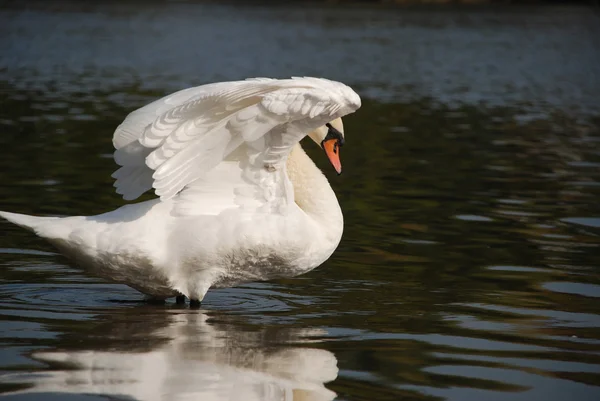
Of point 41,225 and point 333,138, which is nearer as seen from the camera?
point 41,225

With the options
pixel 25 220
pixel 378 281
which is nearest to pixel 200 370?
pixel 25 220

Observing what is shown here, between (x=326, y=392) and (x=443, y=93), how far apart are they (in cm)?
2356

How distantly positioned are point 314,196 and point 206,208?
79 centimetres

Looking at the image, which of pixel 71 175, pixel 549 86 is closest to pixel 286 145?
pixel 71 175

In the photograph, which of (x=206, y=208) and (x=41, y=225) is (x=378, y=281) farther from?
(x=41, y=225)

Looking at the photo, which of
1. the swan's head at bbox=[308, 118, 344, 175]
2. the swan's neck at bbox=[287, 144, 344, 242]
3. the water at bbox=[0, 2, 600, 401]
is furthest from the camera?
the swan's head at bbox=[308, 118, 344, 175]

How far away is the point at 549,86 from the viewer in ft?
106

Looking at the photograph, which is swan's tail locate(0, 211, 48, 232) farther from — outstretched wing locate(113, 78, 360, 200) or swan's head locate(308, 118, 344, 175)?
swan's head locate(308, 118, 344, 175)

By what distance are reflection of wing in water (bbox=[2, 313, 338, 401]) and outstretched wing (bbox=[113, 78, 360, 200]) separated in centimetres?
105

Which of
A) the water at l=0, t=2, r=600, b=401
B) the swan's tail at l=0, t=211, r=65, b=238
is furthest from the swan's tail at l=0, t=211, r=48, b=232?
the water at l=0, t=2, r=600, b=401

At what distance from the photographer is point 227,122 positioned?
24.7ft

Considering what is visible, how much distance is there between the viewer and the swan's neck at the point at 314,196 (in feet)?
26.5

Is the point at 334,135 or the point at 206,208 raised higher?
the point at 334,135

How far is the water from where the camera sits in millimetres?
6398
